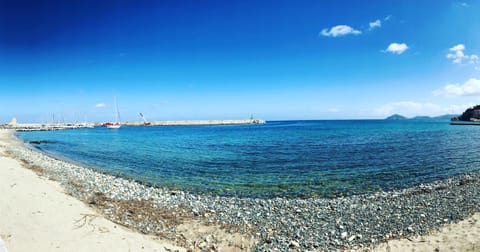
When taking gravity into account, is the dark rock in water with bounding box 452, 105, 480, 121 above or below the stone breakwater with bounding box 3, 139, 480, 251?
above

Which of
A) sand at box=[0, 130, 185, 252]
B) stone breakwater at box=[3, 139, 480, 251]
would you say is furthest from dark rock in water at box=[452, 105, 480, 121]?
sand at box=[0, 130, 185, 252]

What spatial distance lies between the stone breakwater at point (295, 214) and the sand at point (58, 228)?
65 cm

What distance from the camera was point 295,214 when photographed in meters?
11.1

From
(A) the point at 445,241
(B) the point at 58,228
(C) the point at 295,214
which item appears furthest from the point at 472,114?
(B) the point at 58,228

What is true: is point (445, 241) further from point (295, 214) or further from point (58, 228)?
point (58, 228)

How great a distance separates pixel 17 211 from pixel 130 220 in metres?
4.46

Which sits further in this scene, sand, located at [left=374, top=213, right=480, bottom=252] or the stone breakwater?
the stone breakwater

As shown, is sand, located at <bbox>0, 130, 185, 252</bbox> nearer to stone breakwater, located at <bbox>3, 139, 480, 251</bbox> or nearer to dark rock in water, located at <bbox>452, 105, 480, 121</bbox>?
stone breakwater, located at <bbox>3, 139, 480, 251</bbox>

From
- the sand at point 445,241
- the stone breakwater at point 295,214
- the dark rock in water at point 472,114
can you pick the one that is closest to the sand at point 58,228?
the stone breakwater at point 295,214

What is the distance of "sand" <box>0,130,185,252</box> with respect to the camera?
788 cm

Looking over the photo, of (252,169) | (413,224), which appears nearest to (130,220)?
(413,224)

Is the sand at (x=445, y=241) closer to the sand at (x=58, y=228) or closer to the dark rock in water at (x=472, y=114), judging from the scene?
the sand at (x=58, y=228)

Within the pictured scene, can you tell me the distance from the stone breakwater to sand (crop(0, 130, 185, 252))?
0.65 meters

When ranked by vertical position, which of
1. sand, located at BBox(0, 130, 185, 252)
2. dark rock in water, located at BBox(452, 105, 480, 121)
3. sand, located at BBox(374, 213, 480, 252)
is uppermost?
dark rock in water, located at BBox(452, 105, 480, 121)
